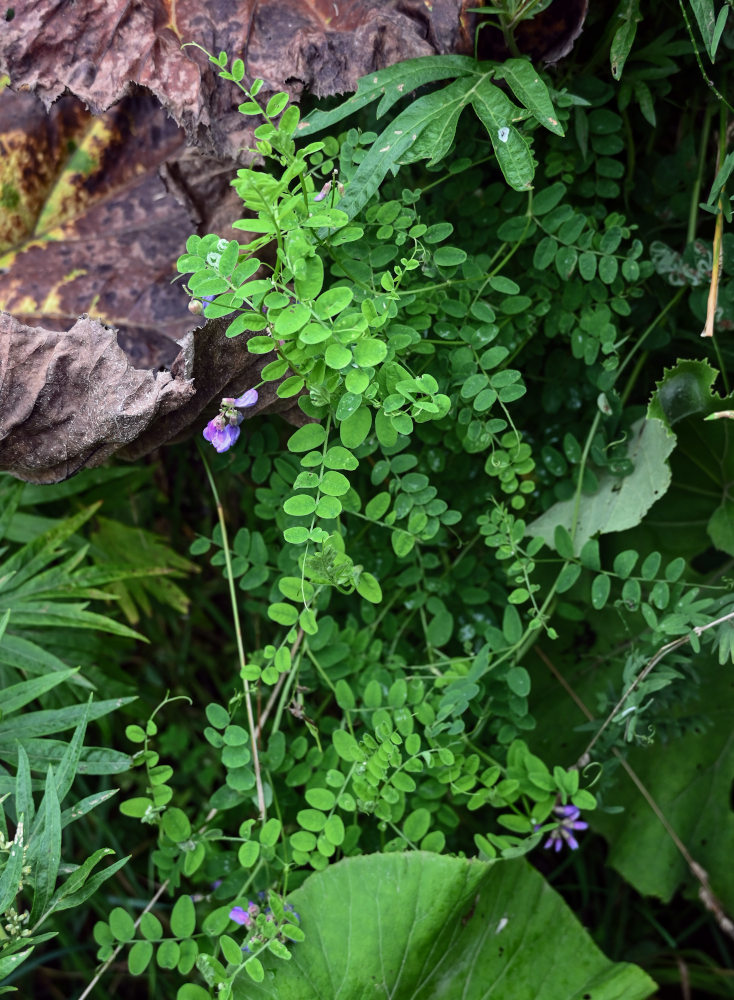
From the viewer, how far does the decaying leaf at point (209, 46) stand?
1.40m

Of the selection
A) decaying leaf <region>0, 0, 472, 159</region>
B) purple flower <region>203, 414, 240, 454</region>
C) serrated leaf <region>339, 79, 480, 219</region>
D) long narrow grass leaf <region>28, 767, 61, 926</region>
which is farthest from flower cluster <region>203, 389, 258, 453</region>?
long narrow grass leaf <region>28, 767, 61, 926</region>

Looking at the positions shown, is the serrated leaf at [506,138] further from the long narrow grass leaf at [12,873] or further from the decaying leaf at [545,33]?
the long narrow grass leaf at [12,873]

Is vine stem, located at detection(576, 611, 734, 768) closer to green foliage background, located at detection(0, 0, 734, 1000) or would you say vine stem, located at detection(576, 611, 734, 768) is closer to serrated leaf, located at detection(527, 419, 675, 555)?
green foliage background, located at detection(0, 0, 734, 1000)

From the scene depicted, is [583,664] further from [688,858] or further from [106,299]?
[106,299]

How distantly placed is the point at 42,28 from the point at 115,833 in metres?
1.76

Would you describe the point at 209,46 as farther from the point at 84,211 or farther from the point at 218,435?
the point at 218,435

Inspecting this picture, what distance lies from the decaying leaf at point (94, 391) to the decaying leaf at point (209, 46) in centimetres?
37

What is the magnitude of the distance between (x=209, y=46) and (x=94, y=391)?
0.61 m

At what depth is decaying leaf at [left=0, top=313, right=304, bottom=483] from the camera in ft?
4.58

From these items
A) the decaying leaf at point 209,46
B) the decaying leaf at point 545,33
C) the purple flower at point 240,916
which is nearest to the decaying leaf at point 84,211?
the decaying leaf at point 209,46

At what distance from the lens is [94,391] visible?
1436 millimetres

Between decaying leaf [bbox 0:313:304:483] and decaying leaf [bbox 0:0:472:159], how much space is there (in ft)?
1.22

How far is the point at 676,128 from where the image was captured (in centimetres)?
173

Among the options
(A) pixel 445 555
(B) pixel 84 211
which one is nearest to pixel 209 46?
(B) pixel 84 211
